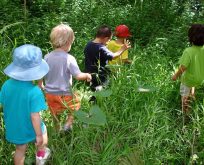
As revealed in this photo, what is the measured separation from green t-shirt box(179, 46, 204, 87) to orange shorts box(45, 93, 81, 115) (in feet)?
4.28

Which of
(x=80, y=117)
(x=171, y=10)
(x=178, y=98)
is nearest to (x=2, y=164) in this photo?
(x=80, y=117)

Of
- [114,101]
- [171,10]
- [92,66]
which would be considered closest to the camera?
[114,101]

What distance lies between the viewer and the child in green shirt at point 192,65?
4448mm

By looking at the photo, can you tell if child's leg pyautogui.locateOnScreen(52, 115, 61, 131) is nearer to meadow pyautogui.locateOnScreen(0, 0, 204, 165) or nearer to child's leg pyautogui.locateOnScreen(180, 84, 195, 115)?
meadow pyautogui.locateOnScreen(0, 0, 204, 165)

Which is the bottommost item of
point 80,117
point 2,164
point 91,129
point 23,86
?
point 2,164

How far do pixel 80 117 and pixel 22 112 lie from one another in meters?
0.47

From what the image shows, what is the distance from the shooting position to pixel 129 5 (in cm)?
897

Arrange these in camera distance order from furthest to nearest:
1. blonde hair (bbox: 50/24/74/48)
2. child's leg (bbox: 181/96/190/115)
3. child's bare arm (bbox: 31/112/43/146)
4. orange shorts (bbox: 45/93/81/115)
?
child's leg (bbox: 181/96/190/115) → orange shorts (bbox: 45/93/81/115) → blonde hair (bbox: 50/24/74/48) → child's bare arm (bbox: 31/112/43/146)

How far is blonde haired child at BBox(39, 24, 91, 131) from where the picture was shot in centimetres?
387

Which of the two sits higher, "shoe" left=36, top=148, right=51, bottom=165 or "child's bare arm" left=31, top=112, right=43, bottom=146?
"child's bare arm" left=31, top=112, right=43, bottom=146

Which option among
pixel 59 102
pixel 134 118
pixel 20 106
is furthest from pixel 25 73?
pixel 134 118

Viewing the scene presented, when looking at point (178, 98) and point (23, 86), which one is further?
point (178, 98)

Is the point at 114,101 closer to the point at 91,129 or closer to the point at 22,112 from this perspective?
the point at 91,129

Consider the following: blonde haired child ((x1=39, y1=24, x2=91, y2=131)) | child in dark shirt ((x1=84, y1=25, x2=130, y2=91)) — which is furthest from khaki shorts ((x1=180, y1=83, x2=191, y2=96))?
blonde haired child ((x1=39, y1=24, x2=91, y2=131))
